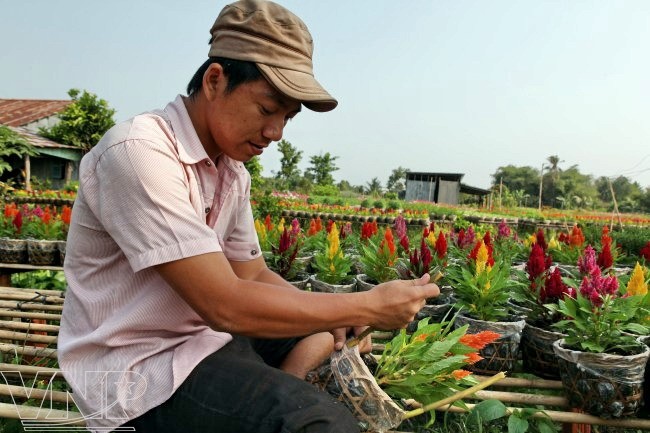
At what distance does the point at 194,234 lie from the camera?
1.20m

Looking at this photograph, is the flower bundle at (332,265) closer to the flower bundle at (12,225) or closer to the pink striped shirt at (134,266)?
the pink striped shirt at (134,266)

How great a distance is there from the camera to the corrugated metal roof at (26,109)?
2180 centimetres

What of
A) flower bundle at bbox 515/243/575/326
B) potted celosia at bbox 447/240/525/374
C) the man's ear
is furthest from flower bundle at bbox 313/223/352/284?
the man's ear

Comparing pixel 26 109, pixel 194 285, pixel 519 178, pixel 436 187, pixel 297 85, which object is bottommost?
pixel 194 285

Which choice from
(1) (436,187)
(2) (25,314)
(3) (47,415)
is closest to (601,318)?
(3) (47,415)

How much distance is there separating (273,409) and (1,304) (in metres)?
2.44

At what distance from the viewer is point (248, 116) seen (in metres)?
1.39

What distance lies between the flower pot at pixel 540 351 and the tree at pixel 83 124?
2029cm

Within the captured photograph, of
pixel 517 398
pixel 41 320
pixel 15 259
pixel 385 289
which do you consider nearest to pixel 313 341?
pixel 385 289

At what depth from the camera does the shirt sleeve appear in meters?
1.19

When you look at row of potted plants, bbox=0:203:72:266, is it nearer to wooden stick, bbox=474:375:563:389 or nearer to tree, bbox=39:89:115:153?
wooden stick, bbox=474:375:563:389

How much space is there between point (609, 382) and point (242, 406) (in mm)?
1338

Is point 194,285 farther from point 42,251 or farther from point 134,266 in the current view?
point 42,251

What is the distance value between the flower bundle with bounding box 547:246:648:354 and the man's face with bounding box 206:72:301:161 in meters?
1.34
